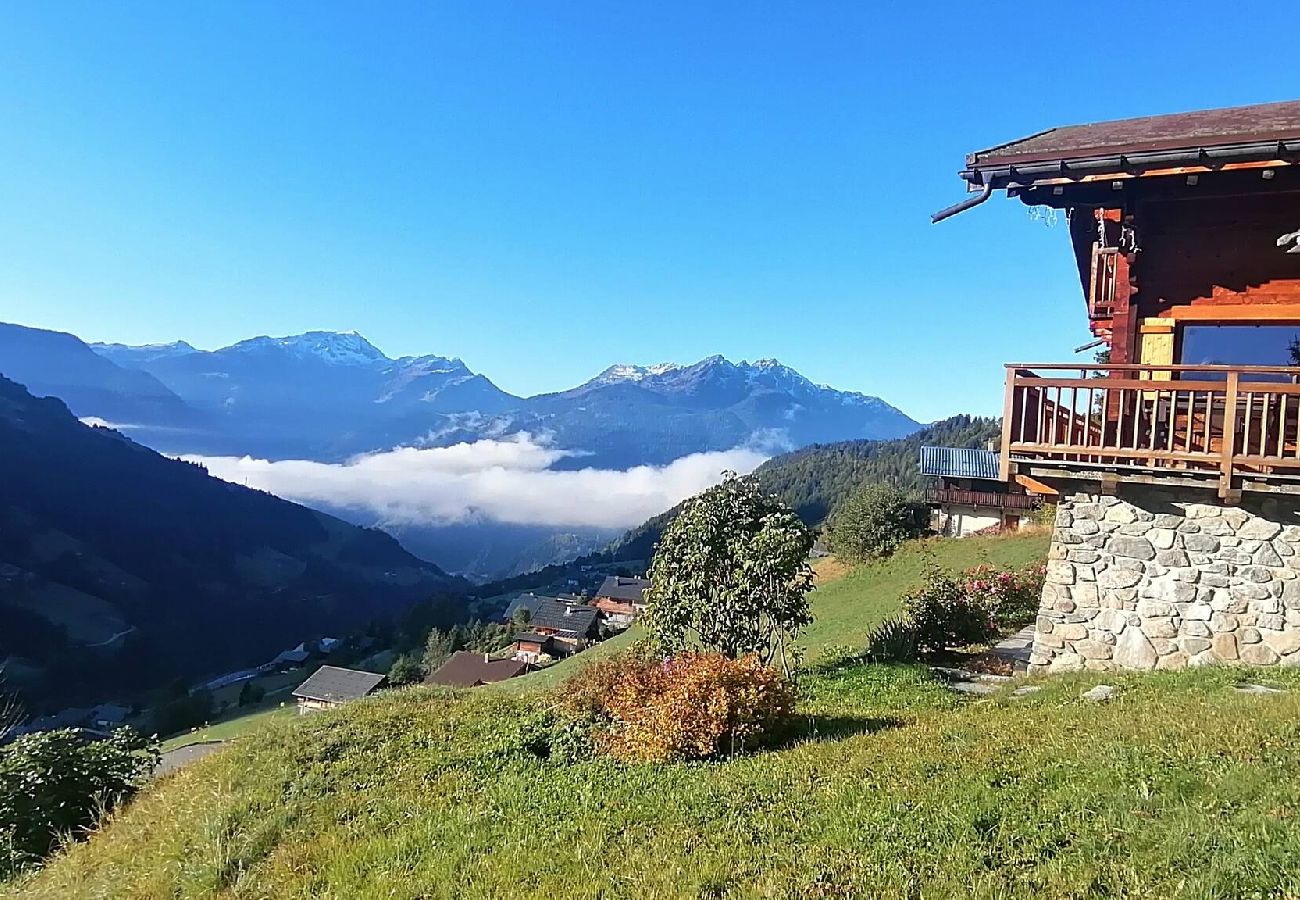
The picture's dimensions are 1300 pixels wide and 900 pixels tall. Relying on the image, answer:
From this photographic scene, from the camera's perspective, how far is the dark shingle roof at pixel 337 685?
62219 millimetres

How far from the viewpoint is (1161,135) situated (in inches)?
366

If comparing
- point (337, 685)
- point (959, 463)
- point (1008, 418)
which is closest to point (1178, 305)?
point (1008, 418)

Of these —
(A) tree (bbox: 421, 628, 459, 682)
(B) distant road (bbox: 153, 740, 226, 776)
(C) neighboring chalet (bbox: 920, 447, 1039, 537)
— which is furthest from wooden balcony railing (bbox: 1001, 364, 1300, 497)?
(A) tree (bbox: 421, 628, 459, 682)

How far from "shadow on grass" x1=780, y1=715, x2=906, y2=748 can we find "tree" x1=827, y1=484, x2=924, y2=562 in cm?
2663

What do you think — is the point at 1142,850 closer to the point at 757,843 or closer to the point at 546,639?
the point at 757,843

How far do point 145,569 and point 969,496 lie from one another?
478ft

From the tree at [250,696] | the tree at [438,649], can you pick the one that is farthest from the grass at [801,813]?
the tree at [250,696]

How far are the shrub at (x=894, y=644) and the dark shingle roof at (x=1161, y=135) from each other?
8.09 metres

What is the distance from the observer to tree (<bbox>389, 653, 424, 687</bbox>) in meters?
67.6

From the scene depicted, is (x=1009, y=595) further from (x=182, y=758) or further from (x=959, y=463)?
(x=959, y=463)

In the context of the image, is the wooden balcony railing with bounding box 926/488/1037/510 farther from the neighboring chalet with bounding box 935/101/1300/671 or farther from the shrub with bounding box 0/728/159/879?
the shrub with bounding box 0/728/159/879

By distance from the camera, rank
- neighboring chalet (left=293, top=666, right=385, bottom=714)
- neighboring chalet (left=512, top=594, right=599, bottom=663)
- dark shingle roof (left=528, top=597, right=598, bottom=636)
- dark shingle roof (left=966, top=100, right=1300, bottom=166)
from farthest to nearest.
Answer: dark shingle roof (left=528, top=597, right=598, bottom=636)
neighboring chalet (left=512, top=594, right=599, bottom=663)
neighboring chalet (left=293, top=666, right=385, bottom=714)
dark shingle roof (left=966, top=100, right=1300, bottom=166)

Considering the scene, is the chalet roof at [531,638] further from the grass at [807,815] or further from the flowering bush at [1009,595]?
the grass at [807,815]

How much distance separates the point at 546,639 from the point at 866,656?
61294mm
